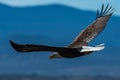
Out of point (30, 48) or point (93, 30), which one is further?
point (93, 30)

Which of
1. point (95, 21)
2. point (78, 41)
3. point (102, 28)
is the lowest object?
point (78, 41)

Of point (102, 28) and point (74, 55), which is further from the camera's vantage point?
point (102, 28)

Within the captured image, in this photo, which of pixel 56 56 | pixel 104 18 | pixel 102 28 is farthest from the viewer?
pixel 104 18

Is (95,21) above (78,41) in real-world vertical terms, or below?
above

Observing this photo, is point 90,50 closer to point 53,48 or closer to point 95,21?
point 53,48

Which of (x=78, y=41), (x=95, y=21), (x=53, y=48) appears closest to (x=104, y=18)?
(x=95, y=21)

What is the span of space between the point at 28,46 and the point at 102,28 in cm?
132

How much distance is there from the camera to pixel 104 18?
123 inches

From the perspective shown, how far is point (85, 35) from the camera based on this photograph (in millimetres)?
2529

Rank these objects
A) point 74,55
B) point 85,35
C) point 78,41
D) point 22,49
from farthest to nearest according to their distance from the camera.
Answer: point 85,35
point 78,41
point 74,55
point 22,49

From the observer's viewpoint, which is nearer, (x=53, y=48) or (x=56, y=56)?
(x=53, y=48)

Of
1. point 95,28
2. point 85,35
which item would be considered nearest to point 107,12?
point 95,28

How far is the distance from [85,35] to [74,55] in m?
0.81

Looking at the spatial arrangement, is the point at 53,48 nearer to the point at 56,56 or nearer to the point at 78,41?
the point at 56,56
